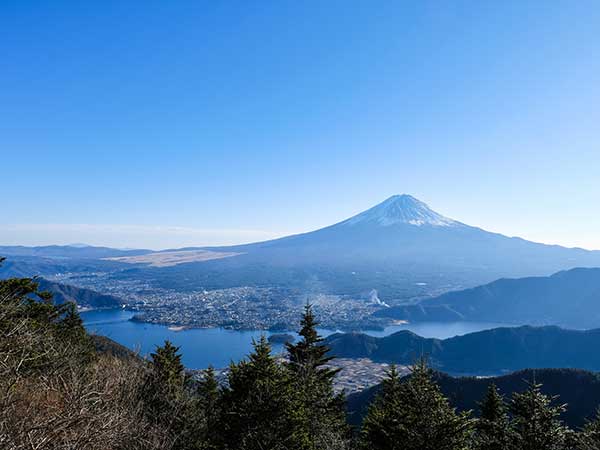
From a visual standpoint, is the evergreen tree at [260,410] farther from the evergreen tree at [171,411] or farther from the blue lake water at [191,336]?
the blue lake water at [191,336]

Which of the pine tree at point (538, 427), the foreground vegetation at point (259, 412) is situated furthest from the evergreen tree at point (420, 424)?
the pine tree at point (538, 427)

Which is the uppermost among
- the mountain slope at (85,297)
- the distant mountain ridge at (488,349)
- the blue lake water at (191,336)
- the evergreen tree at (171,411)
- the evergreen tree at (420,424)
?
the evergreen tree at (420,424)

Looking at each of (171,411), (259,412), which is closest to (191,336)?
(171,411)

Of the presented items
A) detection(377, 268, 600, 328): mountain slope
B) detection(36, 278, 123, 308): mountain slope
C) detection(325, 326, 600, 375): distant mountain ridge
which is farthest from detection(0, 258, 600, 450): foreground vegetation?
detection(377, 268, 600, 328): mountain slope

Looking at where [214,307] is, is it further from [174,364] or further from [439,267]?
[439,267]

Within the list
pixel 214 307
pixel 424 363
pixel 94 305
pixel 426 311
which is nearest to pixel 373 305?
pixel 426 311

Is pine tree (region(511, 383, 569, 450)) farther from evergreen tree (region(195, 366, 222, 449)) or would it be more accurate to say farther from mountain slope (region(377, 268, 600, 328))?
mountain slope (region(377, 268, 600, 328))
